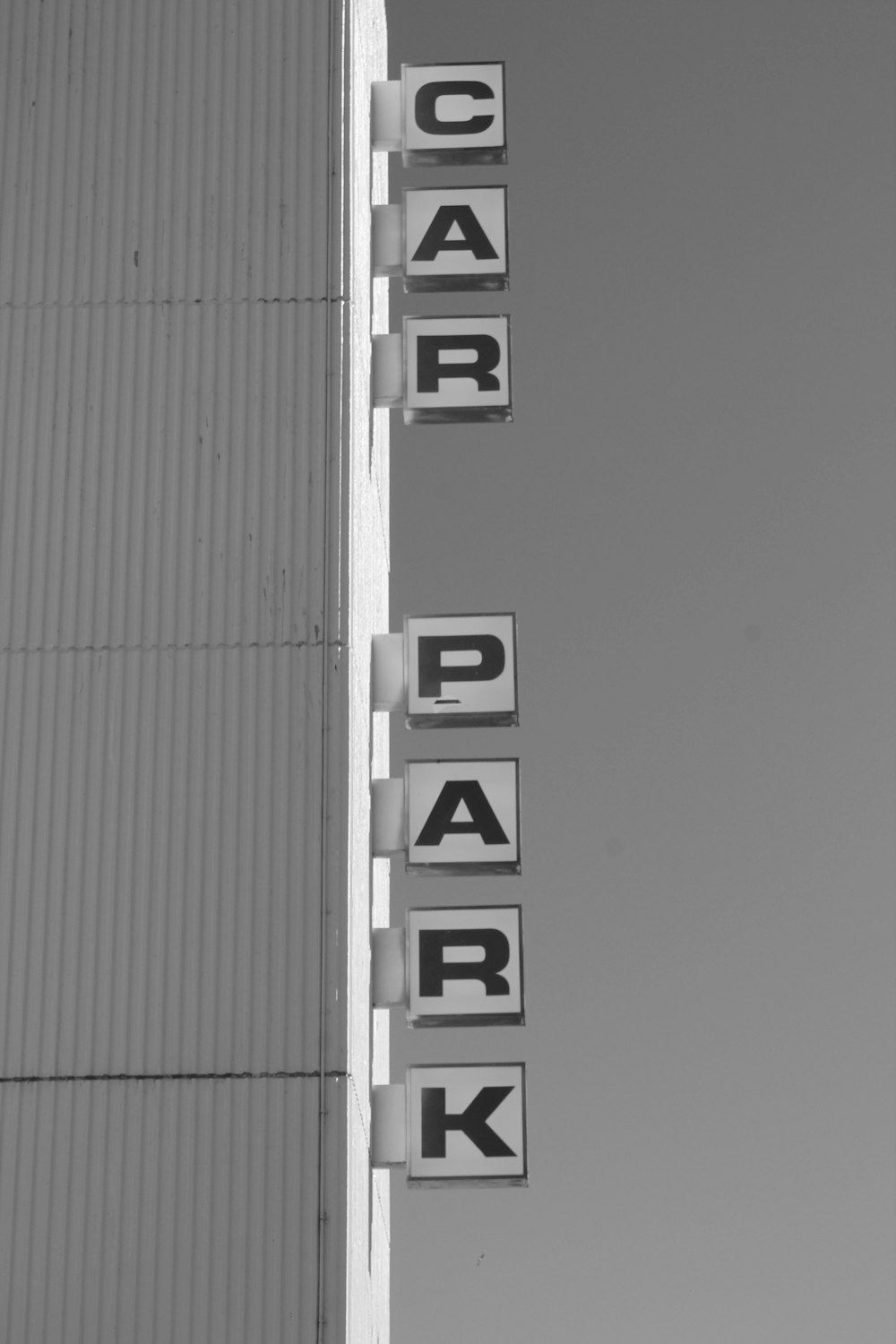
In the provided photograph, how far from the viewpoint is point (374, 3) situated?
61.5 ft

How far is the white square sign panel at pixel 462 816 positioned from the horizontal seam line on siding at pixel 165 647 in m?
1.30

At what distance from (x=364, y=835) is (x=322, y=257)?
392cm

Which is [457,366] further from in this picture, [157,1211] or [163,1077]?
[157,1211]

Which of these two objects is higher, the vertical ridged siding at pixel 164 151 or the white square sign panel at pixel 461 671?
the vertical ridged siding at pixel 164 151

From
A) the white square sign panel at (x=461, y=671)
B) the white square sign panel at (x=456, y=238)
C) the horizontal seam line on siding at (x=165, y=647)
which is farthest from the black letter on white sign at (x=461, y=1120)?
the white square sign panel at (x=456, y=238)

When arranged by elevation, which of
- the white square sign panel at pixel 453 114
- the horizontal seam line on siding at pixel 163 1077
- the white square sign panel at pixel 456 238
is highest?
the white square sign panel at pixel 453 114

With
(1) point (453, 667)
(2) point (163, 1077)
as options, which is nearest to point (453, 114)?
(1) point (453, 667)

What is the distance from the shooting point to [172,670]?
1368cm

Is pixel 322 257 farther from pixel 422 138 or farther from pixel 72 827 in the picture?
pixel 72 827

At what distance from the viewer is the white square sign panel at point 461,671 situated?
1465 centimetres

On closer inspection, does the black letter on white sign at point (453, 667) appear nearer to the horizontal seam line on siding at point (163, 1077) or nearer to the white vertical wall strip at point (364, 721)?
the white vertical wall strip at point (364, 721)

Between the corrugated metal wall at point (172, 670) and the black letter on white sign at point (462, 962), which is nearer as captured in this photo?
the corrugated metal wall at point (172, 670)

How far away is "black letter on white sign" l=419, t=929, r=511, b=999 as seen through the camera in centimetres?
1410

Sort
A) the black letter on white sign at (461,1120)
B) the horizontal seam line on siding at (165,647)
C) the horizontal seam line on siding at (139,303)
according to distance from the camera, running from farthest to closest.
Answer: the horizontal seam line on siding at (139,303), the black letter on white sign at (461,1120), the horizontal seam line on siding at (165,647)
